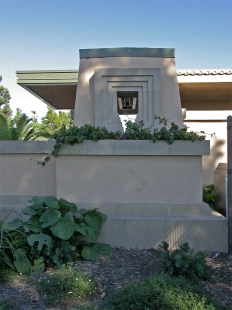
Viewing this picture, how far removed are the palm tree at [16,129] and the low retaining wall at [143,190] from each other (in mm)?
1749

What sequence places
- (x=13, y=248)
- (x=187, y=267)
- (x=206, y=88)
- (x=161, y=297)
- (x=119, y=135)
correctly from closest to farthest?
(x=161, y=297)
(x=187, y=267)
(x=13, y=248)
(x=119, y=135)
(x=206, y=88)

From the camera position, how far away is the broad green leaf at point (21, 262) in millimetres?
3694

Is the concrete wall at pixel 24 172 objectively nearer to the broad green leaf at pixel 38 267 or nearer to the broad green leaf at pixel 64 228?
the broad green leaf at pixel 64 228

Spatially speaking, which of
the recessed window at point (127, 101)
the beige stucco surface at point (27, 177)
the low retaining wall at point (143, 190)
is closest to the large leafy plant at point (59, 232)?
the low retaining wall at point (143, 190)

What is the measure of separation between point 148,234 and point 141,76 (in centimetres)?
338

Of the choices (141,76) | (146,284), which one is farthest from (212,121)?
(146,284)

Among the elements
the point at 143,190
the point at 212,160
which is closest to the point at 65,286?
the point at 143,190

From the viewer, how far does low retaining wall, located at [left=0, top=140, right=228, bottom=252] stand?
15.1 ft

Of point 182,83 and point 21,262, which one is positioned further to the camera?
point 182,83

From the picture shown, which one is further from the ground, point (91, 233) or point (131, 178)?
point (131, 178)

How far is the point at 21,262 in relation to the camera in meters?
3.74

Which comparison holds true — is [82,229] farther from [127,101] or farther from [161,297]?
[127,101]

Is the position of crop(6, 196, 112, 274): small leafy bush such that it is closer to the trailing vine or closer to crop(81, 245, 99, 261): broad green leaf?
crop(81, 245, 99, 261): broad green leaf

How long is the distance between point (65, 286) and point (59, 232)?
2.67 ft
